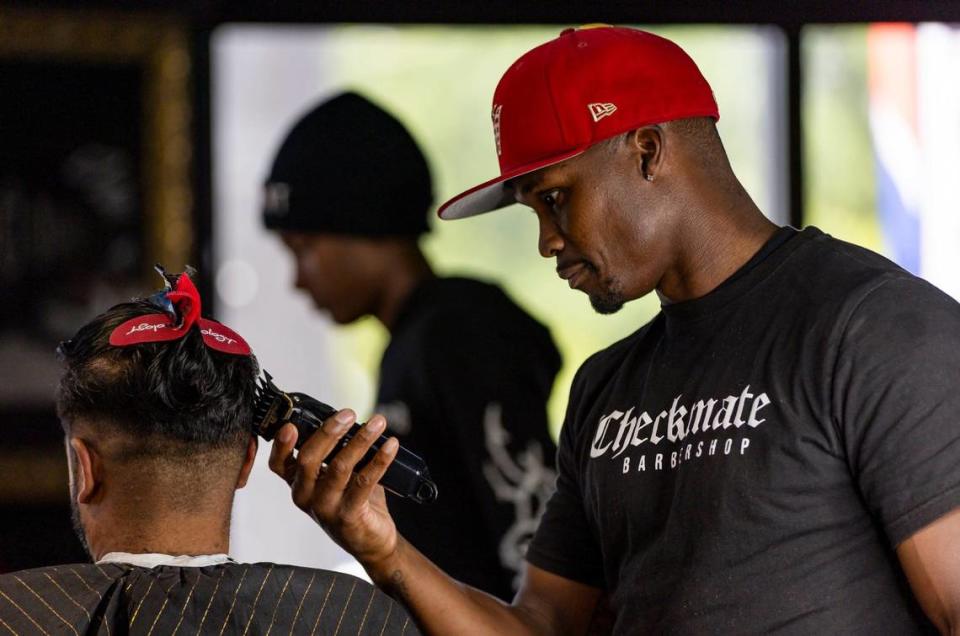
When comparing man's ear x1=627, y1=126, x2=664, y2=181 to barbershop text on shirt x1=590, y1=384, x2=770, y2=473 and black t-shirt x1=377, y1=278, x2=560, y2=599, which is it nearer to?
barbershop text on shirt x1=590, y1=384, x2=770, y2=473

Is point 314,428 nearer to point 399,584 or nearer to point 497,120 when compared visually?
point 399,584

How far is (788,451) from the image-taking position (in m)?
1.81

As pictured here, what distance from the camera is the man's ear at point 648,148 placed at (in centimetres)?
197

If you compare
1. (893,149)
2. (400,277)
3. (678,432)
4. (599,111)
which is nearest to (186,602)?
(678,432)

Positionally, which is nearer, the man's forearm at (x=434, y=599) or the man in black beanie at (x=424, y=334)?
the man's forearm at (x=434, y=599)

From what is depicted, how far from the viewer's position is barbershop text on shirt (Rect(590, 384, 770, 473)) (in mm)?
1854

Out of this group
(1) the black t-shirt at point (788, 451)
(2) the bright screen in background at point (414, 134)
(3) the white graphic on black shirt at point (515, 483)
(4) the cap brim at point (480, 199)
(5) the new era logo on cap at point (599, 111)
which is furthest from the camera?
(2) the bright screen in background at point (414, 134)

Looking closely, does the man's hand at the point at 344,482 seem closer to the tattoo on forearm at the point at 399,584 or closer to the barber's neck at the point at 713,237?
the tattoo on forearm at the point at 399,584

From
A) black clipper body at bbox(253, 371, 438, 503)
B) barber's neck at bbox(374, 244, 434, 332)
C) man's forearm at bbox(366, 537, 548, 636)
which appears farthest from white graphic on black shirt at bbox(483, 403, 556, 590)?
black clipper body at bbox(253, 371, 438, 503)

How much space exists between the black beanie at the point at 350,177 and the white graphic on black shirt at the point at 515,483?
1.98 feet

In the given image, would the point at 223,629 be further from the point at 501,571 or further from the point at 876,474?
the point at 501,571

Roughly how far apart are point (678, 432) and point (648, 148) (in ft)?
1.26

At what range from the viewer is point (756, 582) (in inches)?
72.1

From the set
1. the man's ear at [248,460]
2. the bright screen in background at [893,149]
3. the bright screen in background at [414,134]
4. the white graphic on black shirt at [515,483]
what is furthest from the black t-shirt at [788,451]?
the bright screen in background at [893,149]
